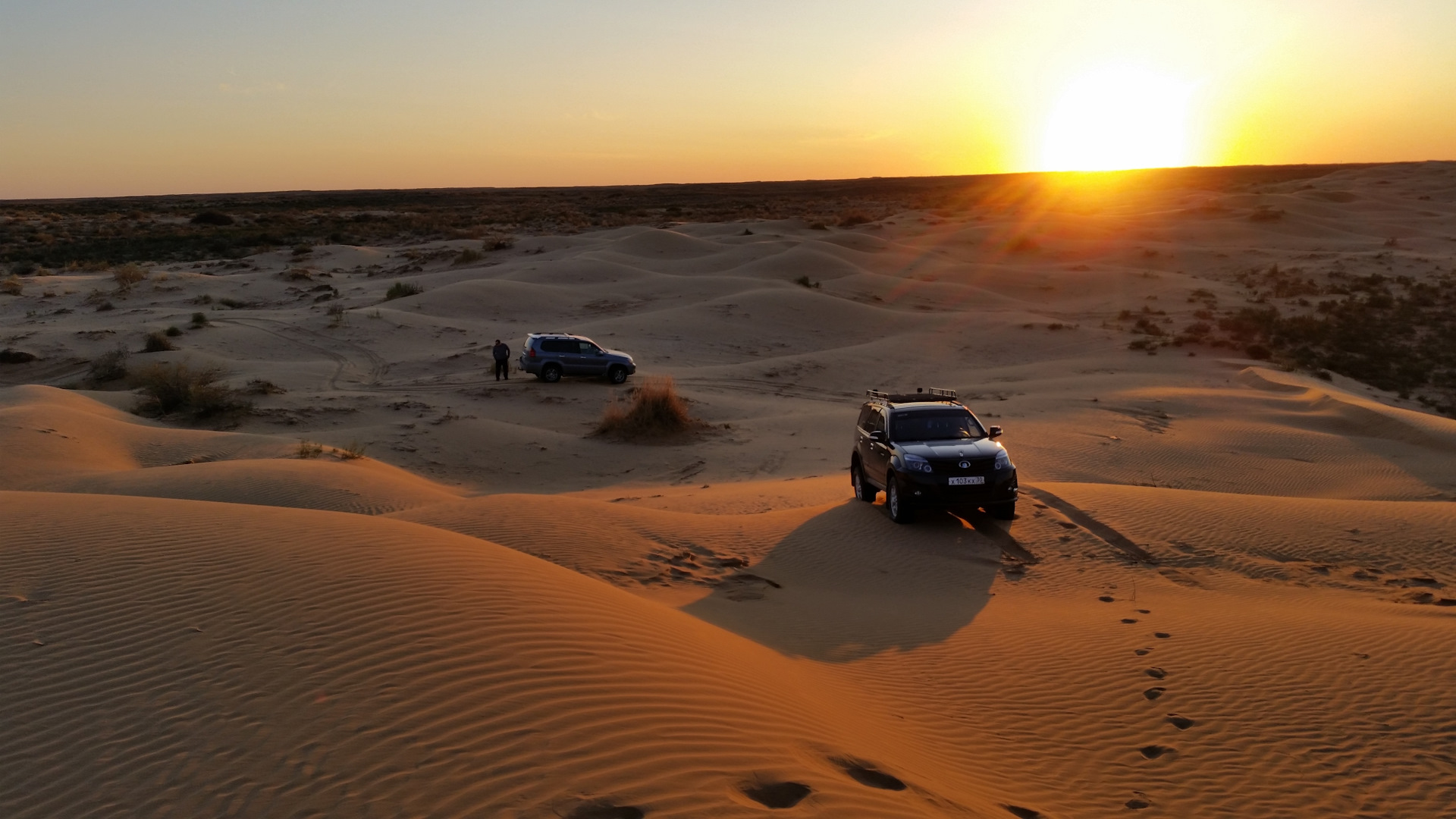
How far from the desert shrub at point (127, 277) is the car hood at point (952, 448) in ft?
138

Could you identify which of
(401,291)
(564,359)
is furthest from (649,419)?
(401,291)

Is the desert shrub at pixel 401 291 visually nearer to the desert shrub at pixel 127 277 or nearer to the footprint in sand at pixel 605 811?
the desert shrub at pixel 127 277

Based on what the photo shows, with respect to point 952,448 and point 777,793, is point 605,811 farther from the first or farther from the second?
point 952,448

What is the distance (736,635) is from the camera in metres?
8.71

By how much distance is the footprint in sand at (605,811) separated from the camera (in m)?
4.40

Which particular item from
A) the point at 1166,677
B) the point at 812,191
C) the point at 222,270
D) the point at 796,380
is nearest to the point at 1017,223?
the point at 796,380

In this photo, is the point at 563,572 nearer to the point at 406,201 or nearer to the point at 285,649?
the point at 285,649

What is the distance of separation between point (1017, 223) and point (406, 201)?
104 m

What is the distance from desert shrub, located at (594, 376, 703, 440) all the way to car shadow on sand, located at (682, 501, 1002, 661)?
320 inches

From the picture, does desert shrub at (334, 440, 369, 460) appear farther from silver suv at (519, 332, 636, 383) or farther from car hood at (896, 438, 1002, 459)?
car hood at (896, 438, 1002, 459)

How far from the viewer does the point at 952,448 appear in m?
13.1

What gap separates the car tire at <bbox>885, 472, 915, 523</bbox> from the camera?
13.1 meters

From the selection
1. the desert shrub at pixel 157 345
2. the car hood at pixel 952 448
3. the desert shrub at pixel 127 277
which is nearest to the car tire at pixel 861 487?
the car hood at pixel 952 448

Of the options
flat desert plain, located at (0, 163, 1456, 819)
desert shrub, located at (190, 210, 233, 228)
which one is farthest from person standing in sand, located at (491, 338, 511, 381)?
desert shrub, located at (190, 210, 233, 228)
